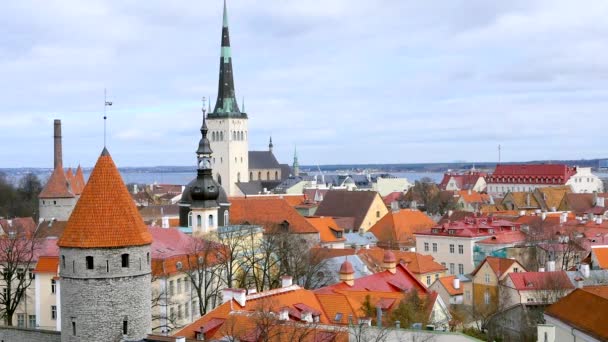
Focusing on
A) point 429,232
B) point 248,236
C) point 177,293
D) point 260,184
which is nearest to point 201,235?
point 248,236

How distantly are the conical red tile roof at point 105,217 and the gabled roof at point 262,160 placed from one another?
9979cm

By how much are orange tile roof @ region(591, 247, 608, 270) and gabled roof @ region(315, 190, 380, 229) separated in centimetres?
3208

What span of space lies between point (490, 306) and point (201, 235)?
720 inches

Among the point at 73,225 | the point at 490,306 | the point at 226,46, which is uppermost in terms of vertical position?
the point at 226,46

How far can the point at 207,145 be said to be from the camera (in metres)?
58.7

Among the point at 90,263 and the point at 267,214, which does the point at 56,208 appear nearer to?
the point at 267,214

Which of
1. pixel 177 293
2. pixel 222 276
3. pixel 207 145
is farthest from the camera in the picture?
pixel 207 145

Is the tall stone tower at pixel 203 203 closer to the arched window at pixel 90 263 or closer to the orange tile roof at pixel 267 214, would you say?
the orange tile roof at pixel 267 214

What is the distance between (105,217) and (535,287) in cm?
2341

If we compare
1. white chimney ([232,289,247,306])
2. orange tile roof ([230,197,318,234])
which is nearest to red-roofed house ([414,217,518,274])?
orange tile roof ([230,197,318,234])

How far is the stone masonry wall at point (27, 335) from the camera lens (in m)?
30.2

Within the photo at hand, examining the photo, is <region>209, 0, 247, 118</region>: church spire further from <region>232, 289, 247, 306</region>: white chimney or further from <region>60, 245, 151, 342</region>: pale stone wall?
<region>60, 245, 151, 342</region>: pale stone wall

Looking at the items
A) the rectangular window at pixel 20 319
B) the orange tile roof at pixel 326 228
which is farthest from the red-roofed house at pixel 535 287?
the orange tile roof at pixel 326 228

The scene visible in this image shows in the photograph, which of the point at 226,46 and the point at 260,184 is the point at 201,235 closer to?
the point at 226,46
